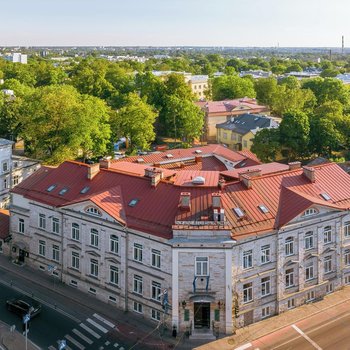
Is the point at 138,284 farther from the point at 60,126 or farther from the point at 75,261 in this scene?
the point at 60,126

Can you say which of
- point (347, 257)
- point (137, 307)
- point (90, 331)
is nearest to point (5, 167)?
point (137, 307)

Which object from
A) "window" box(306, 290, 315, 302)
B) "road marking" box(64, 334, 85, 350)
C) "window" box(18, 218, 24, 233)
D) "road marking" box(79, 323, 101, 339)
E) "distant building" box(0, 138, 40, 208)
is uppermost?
"distant building" box(0, 138, 40, 208)

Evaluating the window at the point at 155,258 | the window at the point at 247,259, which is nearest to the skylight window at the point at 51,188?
the window at the point at 155,258

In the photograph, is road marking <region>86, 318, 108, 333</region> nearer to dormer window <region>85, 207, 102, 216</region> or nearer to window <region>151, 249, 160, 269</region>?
window <region>151, 249, 160, 269</region>

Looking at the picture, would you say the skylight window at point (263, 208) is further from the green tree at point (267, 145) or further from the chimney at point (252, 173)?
the green tree at point (267, 145)

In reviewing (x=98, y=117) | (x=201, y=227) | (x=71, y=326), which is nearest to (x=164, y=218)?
(x=201, y=227)

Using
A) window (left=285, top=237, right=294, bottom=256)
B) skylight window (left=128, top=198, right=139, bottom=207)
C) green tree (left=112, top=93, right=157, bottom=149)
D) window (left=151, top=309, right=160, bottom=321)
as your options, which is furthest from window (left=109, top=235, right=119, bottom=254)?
green tree (left=112, top=93, right=157, bottom=149)
